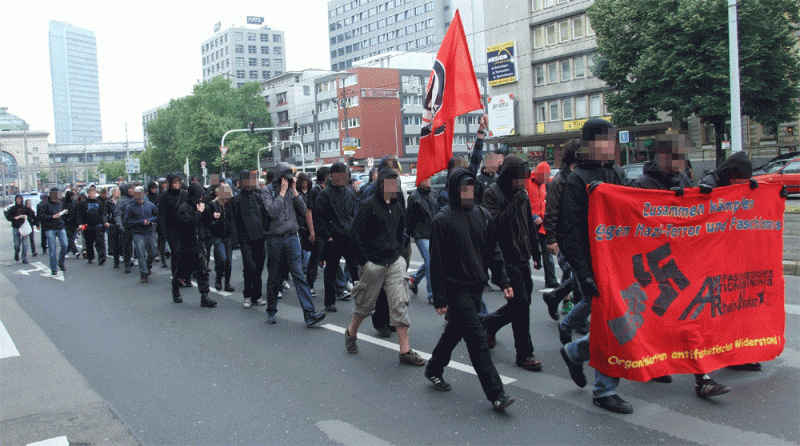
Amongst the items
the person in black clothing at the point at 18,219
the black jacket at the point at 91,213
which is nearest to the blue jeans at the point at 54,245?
the black jacket at the point at 91,213

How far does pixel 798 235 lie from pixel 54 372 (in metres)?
10.4

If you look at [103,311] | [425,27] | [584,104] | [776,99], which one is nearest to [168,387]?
[103,311]

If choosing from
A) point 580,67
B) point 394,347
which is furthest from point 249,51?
point 394,347

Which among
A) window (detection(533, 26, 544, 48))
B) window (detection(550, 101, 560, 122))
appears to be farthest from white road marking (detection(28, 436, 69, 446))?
window (detection(533, 26, 544, 48))

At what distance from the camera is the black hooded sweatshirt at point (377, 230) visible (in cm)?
602

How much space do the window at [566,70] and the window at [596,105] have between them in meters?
2.45

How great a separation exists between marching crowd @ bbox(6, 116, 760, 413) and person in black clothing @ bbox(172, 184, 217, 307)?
2cm

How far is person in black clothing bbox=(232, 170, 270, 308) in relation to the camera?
894 cm

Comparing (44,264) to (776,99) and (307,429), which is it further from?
(776,99)

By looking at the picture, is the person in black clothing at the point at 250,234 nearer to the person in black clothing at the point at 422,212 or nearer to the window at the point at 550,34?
the person in black clothing at the point at 422,212

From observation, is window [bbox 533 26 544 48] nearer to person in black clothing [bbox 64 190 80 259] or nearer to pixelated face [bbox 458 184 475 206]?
person in black clothing [bbox 64 190 80 259]

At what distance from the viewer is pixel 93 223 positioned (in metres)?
16.2

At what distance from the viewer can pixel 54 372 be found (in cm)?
632

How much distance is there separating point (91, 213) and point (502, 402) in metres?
14.0
